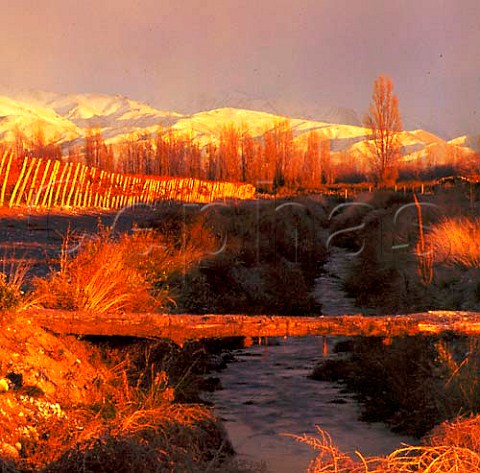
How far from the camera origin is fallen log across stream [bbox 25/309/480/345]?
6672 millimetres

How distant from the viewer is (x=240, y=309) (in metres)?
11.8

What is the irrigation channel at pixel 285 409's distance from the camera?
6602 millimetres

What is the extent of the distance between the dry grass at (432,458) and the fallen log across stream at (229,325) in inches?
54.2

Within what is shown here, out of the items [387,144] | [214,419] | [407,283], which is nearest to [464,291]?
[407,283]

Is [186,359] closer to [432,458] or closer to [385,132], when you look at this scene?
[432,458]

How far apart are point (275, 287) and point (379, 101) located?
40.3 meters

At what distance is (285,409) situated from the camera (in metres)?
7.82

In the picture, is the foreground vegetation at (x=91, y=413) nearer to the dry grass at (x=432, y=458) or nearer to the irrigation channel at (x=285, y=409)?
the irrigation channel at (x=285, y=409)

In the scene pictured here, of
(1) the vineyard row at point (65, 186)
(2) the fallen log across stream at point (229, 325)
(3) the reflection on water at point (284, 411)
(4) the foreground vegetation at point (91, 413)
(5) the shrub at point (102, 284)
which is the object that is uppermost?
(1) the vineyard row at point (65, 186)

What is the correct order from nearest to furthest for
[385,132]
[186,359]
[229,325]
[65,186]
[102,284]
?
[229,325], [102,284], [186,359], [65,186], [385,132]

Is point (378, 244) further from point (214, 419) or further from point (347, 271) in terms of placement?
point (214, 419)

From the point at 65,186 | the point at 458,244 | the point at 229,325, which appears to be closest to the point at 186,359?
the point at 229,325

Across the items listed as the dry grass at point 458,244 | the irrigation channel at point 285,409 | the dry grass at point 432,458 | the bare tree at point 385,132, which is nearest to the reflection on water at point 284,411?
the irrigation channel at point 285,409

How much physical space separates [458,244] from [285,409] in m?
6.05
